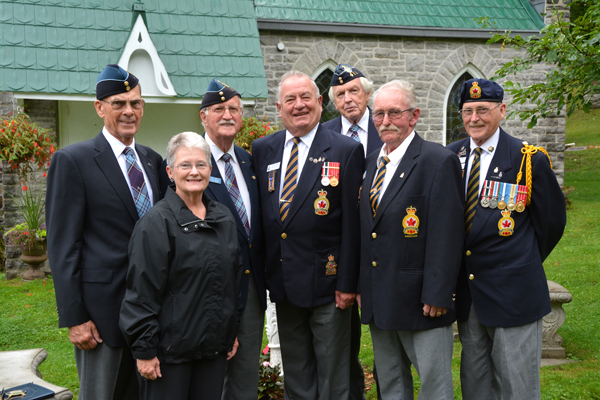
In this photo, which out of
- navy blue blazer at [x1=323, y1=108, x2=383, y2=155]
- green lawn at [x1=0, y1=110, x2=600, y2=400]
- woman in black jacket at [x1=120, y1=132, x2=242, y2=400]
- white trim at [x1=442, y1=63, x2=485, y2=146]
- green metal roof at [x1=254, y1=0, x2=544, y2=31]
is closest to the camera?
woman in black jacket at [x1=120, y1=132, x2=242, y2=400]

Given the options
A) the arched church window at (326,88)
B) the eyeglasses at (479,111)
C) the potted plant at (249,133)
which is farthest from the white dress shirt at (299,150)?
the arched church window at (326,88)

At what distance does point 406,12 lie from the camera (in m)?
13.0

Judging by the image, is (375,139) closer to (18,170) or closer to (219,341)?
(219,341)

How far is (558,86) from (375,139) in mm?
2146

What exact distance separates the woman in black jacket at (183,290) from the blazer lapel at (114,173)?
0.91 feet

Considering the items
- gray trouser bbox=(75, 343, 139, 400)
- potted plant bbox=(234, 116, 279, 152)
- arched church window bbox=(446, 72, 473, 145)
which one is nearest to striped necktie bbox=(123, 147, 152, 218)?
gray trouser bbox=(75, 343, 139, 400)

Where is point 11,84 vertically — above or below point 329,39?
below

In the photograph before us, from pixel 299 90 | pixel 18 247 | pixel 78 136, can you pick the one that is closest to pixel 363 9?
pixel 78 136

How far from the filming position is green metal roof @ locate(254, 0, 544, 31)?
12.3 meters

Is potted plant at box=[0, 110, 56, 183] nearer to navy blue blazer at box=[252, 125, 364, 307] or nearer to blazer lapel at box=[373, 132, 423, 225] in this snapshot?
navy blue blazer at box=[252, 125, 364, 307]

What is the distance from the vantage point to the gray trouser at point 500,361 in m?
3.36

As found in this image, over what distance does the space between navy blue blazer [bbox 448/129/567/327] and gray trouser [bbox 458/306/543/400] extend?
0.11m

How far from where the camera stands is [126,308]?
289 centimetres

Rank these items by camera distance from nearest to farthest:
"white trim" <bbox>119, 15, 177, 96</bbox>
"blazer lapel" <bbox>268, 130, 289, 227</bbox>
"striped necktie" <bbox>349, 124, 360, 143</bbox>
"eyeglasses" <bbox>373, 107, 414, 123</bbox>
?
"eyeglasses" <bbox>373, 107, 414, 123</bbox>, "blazer lapel" <bbox>268, 130, 289, 227</bbox>, "striped necktie" <bbox>349, 124, 360, 143</bbox>, "white trim" <bbox>119, 15, 177, 96</bbox>
